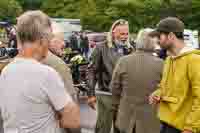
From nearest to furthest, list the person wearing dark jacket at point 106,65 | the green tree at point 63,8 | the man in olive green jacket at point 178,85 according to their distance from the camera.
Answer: the man in olive green jacket at point 178,85 → the person wearing dark jacket at point 106,65 → the green tree at point 63,8

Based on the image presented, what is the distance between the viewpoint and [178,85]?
16.3 ft

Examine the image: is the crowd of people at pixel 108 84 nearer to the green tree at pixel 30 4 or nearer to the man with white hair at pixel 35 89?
the man with white hair at pixel 35 89

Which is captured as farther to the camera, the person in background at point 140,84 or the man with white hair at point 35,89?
the person in background at point 140,84

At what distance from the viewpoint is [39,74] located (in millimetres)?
3521

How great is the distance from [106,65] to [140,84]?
112cm

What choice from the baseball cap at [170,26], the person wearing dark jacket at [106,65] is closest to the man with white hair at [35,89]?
the baseball cap at [170,26]

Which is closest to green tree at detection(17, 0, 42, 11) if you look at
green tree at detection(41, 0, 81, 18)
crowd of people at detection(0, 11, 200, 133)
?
green tree at detection(41, 0, 81, 18)

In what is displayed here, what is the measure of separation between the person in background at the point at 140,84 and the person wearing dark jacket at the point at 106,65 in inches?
33.4

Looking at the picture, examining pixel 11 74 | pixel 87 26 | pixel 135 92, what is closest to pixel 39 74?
pixel 11 74

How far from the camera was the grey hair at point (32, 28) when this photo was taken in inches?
140

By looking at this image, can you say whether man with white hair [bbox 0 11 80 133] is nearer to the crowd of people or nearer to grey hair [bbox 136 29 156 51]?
the crowd of people

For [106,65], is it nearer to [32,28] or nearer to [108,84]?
[108,84]

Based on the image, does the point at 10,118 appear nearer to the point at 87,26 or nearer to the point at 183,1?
the point at 183,1

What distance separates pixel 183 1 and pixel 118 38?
165 feet
